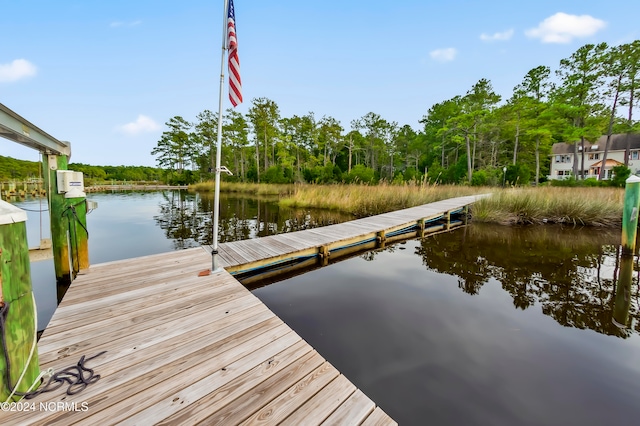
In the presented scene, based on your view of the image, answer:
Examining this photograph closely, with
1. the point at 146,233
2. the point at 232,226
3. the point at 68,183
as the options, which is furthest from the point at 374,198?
the point at 68,183

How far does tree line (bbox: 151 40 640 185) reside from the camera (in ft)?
64.5

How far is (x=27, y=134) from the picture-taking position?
91.7 inches

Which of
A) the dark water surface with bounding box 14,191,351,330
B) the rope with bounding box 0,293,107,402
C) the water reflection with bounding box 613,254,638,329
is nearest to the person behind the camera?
the rope with bounding box 0,293,107,402

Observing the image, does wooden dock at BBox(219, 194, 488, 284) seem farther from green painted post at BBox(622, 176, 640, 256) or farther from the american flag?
green painted post at BBox(622, 176, 640, 256)

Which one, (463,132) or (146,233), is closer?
(146,233)

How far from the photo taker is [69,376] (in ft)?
4.45

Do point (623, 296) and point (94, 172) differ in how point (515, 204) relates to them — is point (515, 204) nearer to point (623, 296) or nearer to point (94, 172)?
point (623, 296)

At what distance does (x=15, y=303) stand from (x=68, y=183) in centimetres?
291

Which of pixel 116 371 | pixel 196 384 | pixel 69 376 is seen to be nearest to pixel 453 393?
pixel 196 384

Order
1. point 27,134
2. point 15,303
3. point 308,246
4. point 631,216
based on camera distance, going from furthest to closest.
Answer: point 631,216
point 308,246
point 27,134
point 15,303

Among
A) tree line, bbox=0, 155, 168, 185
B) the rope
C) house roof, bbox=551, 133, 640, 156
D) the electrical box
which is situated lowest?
the rope

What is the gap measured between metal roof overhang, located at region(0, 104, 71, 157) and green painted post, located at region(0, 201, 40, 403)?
5.30ft

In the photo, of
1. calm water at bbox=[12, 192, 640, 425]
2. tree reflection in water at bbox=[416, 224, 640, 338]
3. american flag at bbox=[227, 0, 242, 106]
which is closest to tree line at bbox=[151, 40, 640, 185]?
tree reflection in water at bbox=[416, 224, 640, 338]

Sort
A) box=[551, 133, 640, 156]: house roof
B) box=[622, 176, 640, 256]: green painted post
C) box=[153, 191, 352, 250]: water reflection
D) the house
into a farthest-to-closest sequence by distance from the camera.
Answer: box=[551, 133, 640, 156]: house roof
the house
box=[153, 191, 352, 250]: water reflection
box=[622, 176, 640, 256]: green painted post
